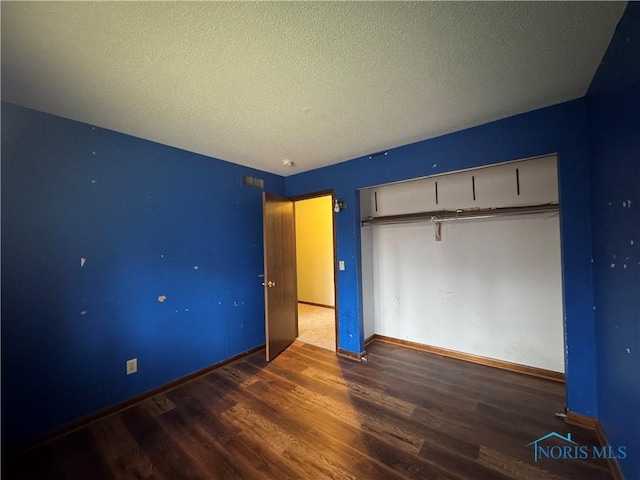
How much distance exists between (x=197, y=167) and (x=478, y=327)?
354cm

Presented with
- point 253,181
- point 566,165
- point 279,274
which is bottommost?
point 279,274

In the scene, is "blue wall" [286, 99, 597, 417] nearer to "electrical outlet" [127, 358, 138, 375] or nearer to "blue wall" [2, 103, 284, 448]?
"blue wall" [2, 103, 284, 448]

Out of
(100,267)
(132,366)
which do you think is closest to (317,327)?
(132,366)

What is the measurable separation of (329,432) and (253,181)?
2.72 m

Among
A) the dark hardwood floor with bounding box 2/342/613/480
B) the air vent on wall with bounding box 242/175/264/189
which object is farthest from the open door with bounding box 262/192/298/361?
the dark hardwood floor with bounding box 2/342/613/480

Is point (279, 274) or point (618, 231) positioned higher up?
point (618, 231)

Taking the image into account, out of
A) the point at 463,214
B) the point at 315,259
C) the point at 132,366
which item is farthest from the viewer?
the point at 315,259

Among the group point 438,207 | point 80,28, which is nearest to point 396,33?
point 80,28

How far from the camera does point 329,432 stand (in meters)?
1.71

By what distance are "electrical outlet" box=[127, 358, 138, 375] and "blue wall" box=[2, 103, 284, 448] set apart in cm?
5

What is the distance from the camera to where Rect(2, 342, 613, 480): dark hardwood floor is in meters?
1.43

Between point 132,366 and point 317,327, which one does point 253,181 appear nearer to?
point 132,366

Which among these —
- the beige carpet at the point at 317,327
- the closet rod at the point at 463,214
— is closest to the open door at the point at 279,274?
the beige carpet at the point at 317,327

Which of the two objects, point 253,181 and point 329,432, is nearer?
point 329,432
